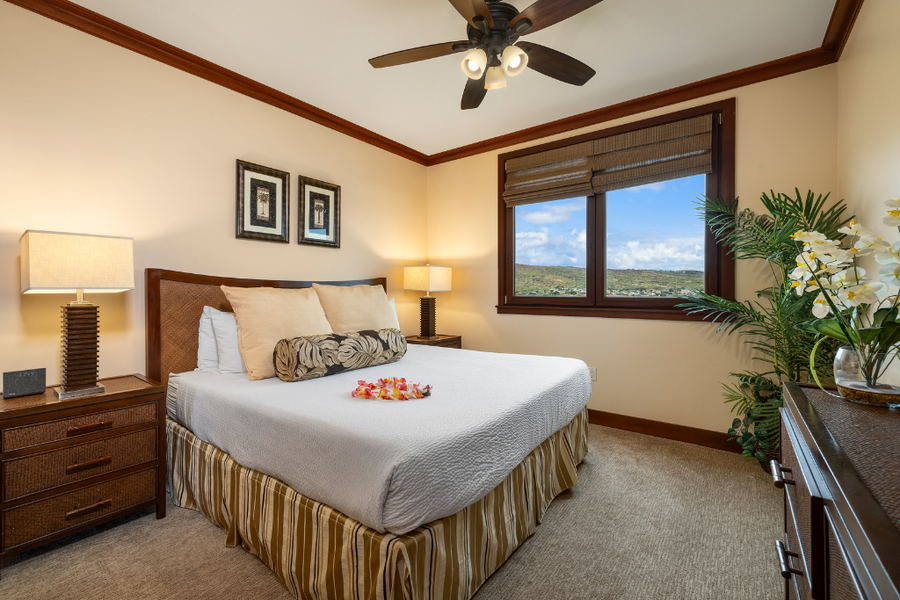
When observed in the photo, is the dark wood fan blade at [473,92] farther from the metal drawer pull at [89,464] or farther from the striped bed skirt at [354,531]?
the metal drawer pull at [89,464]

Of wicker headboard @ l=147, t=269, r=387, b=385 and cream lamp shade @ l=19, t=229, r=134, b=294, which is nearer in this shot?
cream lamp shade @ l=19, t=229, r=134, b=294

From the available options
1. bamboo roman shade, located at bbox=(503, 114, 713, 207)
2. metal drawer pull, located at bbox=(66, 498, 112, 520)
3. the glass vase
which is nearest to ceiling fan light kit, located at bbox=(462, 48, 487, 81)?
bamboo roman shade, located at bbox=(503, 114, 713, 207)

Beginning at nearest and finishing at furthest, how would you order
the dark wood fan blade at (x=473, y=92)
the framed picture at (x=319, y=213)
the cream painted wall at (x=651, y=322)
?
the dark wood fan blade at (x=473, y=92) < the cream painted wall at (x=651, y=322) < the framed picture at (x=319, y=213)

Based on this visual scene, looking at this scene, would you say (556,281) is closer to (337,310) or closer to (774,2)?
(337,310)

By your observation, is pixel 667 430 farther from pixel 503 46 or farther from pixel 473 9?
pixel 473 9

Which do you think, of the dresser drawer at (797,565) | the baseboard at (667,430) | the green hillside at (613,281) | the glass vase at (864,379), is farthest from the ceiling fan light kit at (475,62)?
the baseboard at (667,430)

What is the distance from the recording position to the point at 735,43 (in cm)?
242

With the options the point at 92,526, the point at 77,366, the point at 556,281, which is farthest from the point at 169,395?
the point at 556,281

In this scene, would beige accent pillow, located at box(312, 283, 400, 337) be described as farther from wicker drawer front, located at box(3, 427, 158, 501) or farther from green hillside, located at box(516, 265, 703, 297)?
green hillside, located at box(516, 265, 703, 297)

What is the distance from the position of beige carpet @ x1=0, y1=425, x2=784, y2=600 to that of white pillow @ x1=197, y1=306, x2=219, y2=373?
29.7 inches

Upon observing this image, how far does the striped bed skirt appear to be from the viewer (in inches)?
47.2

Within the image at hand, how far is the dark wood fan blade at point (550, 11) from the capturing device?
166 cm

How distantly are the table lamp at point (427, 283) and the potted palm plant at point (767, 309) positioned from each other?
205 centimetres

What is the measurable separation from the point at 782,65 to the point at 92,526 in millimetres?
4535
